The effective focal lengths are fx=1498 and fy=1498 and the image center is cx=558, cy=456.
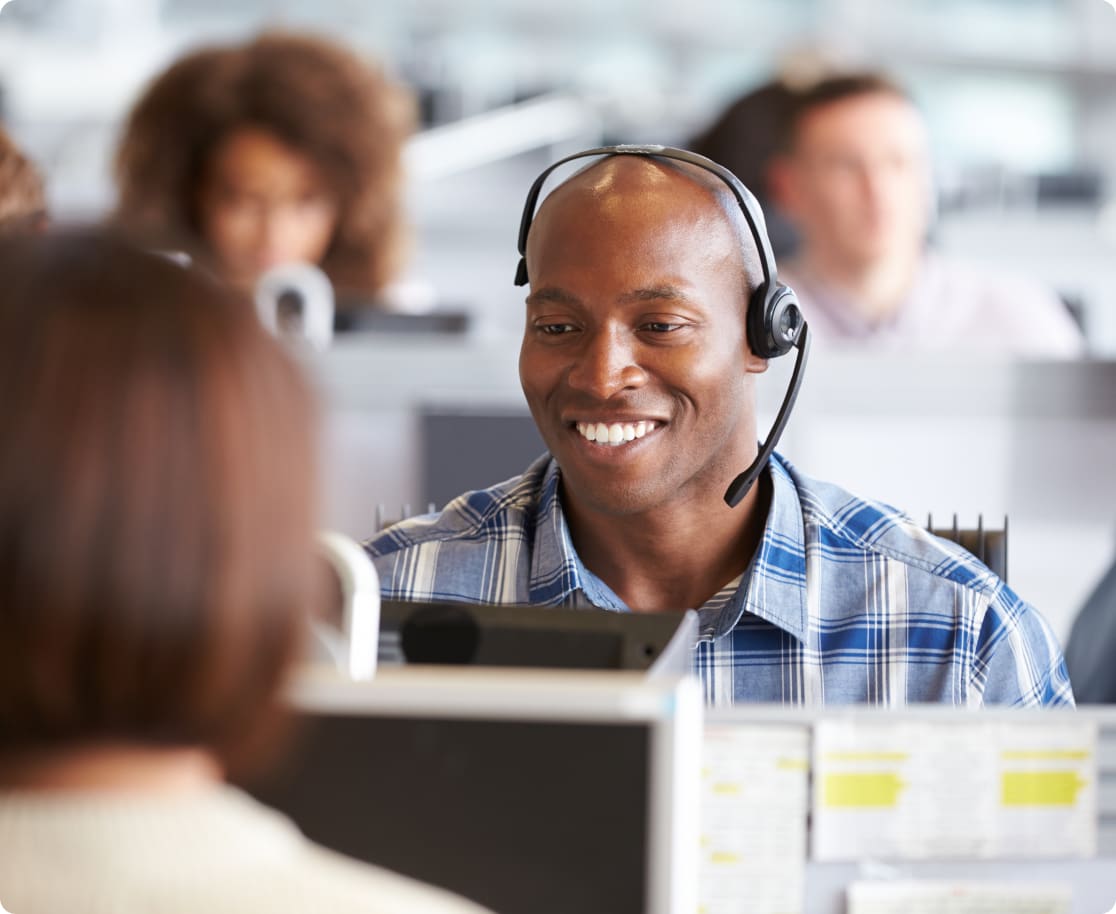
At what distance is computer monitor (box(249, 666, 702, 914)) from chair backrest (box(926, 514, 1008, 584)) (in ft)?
2.00

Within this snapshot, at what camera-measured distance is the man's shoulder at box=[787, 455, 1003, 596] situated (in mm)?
1189

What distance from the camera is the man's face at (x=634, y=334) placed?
3.83 ft

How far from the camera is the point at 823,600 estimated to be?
1.19m

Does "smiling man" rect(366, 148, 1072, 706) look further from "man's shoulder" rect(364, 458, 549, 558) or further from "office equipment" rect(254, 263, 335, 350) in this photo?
"office equipment" rect(254, 263, 335, 350)

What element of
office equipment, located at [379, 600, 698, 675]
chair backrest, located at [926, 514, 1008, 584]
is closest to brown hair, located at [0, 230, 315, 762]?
office equipment, located at [379, 600, 698, 675]

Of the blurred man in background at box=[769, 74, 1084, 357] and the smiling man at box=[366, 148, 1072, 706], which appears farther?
the blurred man in background at box=[769, 74, 1084, 357]

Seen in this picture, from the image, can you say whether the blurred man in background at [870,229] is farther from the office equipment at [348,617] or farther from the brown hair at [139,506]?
the brown hair at [139,506]

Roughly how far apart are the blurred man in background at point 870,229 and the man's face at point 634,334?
2.11m

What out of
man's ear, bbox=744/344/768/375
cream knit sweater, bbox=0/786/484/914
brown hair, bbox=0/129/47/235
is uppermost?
brown hair, bbox=0/129/47/235

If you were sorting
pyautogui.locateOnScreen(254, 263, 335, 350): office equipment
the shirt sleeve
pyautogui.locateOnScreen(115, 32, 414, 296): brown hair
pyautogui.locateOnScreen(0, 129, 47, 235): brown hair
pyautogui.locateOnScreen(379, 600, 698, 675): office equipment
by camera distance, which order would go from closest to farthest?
pyautogui.locateOnScreen(379, 600, 698, 675): office equipment < the shirt sleeve < pyautogui.locateOnScreen(0, 129, 47, 235): brown hair < pyautogui.locateOnScreen(254, 263, 335, 350): office equipment < pyautogui.locateOnScreen(115, 32, 414, 296): brown hair

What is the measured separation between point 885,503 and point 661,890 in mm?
692

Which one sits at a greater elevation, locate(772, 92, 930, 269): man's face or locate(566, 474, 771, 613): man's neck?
locate(772, 92, 930, 269): man's face

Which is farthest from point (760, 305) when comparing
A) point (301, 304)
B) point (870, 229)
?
point (870, 229)

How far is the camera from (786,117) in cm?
348
